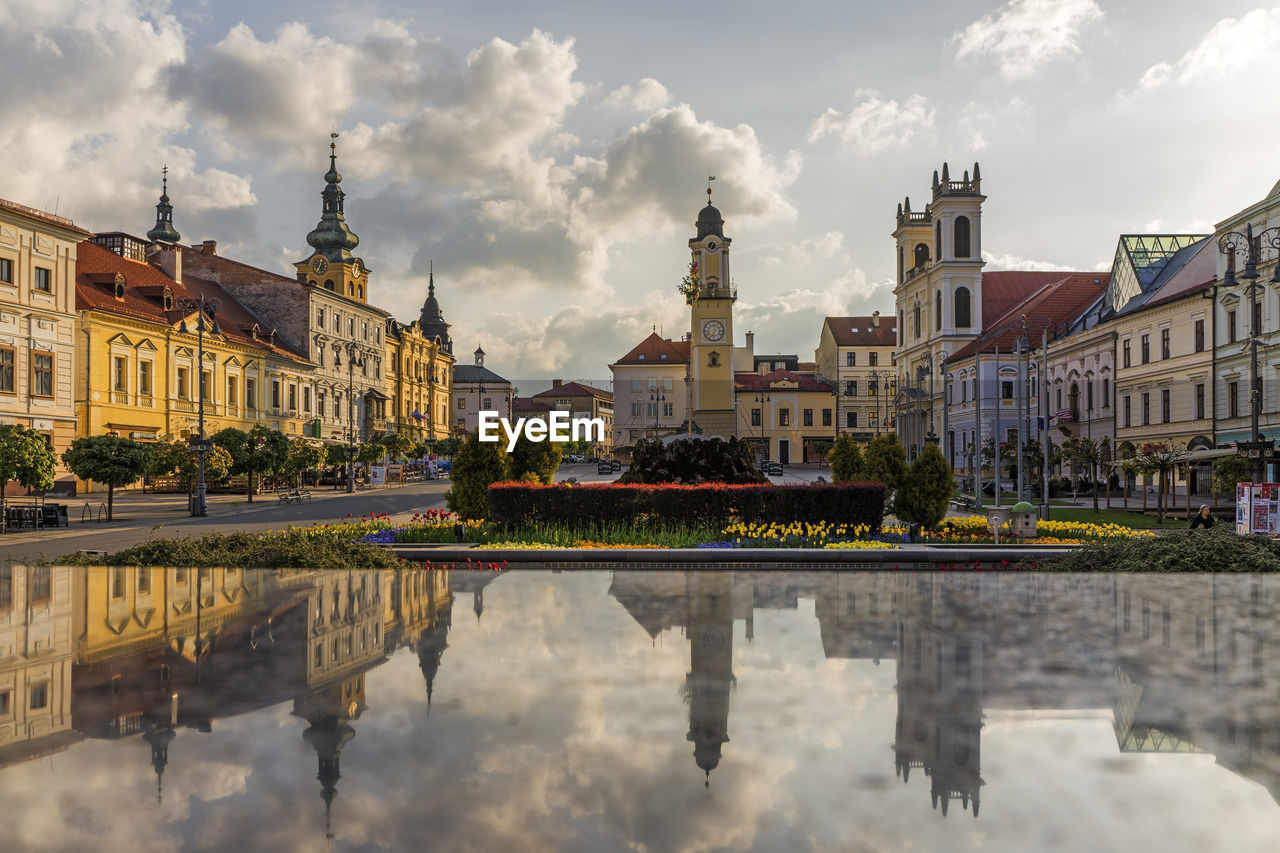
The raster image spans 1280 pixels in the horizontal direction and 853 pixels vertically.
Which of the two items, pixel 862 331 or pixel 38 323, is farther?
pixel 862 331

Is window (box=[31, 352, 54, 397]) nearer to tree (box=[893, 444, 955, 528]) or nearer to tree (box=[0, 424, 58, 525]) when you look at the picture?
tree (box=[0, 424, 58, 525])

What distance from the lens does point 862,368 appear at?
111 meters

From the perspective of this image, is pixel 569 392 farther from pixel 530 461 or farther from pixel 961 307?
pixel 530 461

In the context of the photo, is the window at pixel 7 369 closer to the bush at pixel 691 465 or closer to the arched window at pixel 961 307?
the bush at pixel 691 465

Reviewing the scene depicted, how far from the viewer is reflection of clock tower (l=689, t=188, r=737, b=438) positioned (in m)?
96.1

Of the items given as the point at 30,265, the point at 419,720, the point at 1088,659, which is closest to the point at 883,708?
the point at 1088,659

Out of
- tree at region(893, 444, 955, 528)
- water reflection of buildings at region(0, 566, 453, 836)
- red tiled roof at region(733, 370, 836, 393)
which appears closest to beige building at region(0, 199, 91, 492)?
water reflection of buildings at region(0, 566, 453, 836)

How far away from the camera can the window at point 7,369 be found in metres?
38.9

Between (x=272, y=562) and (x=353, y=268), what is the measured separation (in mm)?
72826

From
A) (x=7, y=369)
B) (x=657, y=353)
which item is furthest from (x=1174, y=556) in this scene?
(x=657, y=353)

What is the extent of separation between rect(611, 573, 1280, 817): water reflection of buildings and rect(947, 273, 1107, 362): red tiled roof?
60.1 meters

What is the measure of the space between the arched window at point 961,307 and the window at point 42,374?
6596 centimetres

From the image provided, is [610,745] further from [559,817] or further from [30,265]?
[30,265]

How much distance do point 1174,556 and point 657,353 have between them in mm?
110402
